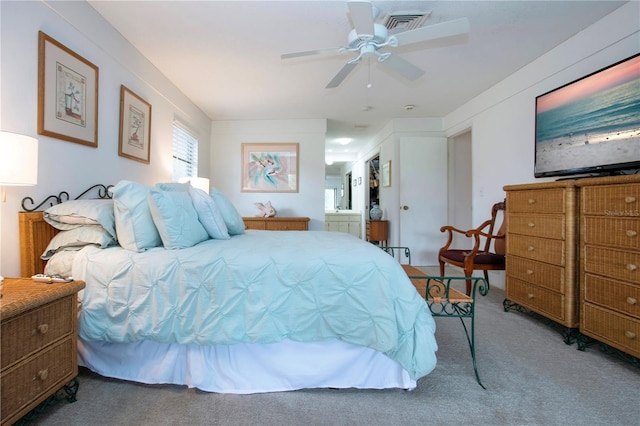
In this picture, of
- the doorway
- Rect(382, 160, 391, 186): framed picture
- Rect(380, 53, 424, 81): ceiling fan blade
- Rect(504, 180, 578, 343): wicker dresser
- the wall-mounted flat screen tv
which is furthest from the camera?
the doorway

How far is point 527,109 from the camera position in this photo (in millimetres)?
2857

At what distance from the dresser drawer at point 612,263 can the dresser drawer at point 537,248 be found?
0.55ft

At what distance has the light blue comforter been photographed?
131 cm

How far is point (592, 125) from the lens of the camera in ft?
6.79

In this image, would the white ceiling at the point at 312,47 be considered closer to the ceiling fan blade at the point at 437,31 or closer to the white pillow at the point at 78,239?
the ceiling fan blade at the point at 437,31

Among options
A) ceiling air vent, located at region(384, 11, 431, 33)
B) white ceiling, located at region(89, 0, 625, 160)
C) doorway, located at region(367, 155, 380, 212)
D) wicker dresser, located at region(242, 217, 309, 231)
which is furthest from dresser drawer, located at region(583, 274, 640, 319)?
doorway, located at region(367, 155, 380, 212)

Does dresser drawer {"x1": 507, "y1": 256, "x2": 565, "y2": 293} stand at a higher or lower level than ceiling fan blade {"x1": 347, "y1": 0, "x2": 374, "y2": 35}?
lower

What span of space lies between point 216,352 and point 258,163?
3492 mm

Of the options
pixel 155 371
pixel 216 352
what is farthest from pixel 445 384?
pixel 155 371

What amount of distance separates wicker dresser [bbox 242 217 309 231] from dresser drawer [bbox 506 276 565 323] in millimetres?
2624

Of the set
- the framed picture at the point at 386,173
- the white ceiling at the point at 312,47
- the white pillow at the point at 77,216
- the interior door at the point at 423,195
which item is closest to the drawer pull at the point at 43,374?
the white pillow at the point at 77,216

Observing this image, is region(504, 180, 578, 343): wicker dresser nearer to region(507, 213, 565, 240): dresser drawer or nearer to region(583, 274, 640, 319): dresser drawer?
region(507, 213, 565, 240): dresser drawer

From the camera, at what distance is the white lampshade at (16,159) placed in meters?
1.17

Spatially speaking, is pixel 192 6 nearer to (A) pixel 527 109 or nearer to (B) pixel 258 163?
(B) pixel 258 163
